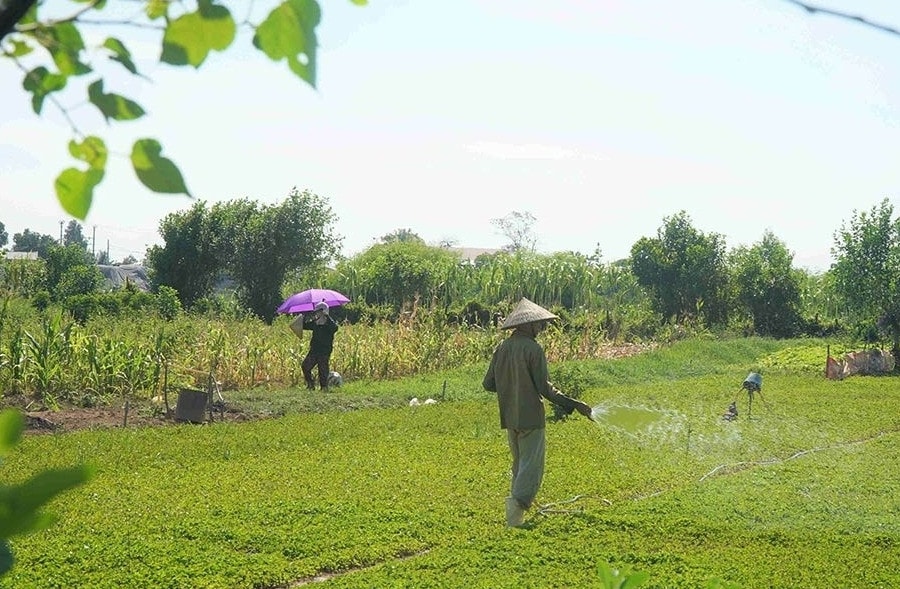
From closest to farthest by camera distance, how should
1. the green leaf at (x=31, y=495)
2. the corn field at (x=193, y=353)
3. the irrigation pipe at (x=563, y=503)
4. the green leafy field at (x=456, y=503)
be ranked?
1. the green leaf at (x=31, y=495)
2. the green leafy field at (x=456, y=503)
3. the irrigation pipe at (x=563, y=503)
4. the corn field at (x=193, y=353)

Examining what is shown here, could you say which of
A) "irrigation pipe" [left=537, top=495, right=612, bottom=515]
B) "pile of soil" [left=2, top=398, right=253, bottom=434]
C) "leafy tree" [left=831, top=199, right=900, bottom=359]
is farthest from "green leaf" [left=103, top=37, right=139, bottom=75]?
"leafy tree" [left=831, top=199, right=900, bottom=359]

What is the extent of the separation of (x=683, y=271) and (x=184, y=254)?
15.3 metres

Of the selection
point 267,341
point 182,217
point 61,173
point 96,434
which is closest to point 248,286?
point 182,217

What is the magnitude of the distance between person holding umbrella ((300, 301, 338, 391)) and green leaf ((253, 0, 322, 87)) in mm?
15044

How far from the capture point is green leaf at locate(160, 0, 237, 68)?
837 millimetres

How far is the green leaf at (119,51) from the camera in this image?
0.90 metres

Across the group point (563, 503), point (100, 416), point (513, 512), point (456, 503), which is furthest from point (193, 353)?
point (513, 512)

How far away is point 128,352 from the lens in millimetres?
14398

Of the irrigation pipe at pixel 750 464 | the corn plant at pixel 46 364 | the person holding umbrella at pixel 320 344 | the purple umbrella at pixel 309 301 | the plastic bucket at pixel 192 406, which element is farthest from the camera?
the purple umbrella at pixel 309 301

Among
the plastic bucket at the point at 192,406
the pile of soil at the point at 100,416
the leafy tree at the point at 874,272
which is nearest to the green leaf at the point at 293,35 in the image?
the pile of soil at the point at 100,416

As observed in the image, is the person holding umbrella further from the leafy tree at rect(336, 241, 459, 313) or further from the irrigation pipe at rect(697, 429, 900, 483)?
the leafy tree at rect(336, 241, 459, 313)

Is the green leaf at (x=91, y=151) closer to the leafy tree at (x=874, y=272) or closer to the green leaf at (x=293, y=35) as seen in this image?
the green leaf at (x=293, y=35)

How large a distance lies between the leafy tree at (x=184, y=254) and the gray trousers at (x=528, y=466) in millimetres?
25526

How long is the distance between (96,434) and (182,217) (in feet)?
70.8
